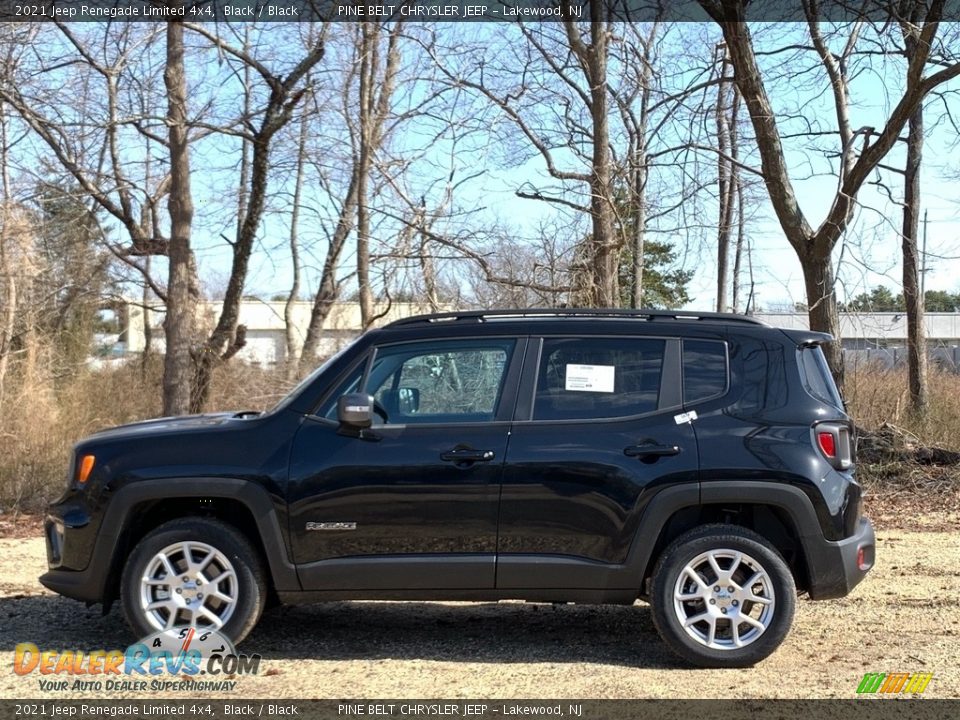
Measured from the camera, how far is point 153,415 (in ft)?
56.5

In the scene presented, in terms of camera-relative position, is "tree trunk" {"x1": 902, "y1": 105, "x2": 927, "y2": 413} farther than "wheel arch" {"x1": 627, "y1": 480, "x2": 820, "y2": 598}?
Yes

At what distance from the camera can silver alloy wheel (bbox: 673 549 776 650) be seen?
5746 millimetres

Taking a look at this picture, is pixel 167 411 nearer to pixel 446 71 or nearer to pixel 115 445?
pixel 446 71

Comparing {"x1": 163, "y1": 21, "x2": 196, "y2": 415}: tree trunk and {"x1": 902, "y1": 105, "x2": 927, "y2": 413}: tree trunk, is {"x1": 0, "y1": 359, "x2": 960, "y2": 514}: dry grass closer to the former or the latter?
{"x1": 902, "y1": 105, "x2": 927, "y2": 413}: tree trunk

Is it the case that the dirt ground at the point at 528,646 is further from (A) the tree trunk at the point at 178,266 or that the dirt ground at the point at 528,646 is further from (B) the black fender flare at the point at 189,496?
(A) the tree trunk at the point at 178,266

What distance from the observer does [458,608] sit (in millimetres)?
7457

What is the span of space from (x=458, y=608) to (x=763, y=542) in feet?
8.04

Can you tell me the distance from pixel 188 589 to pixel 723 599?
287cm

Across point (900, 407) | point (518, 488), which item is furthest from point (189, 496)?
point (900, 407)

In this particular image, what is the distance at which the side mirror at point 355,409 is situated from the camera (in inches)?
229

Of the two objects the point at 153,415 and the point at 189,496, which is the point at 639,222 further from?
the point at 189,496

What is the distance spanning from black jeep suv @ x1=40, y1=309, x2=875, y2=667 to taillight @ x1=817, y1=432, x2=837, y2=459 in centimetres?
2

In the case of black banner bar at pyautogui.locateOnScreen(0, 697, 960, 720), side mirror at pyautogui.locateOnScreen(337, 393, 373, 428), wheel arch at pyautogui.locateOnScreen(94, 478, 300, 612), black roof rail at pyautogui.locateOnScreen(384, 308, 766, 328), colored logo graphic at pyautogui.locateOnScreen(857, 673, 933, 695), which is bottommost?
black banner bar at pyautogui.locateOnScreen(0, 697, 960, 720)

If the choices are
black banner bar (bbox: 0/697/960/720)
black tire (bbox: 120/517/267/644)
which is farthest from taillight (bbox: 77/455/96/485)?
black banner bar (bbox: 0/697/960/720)
